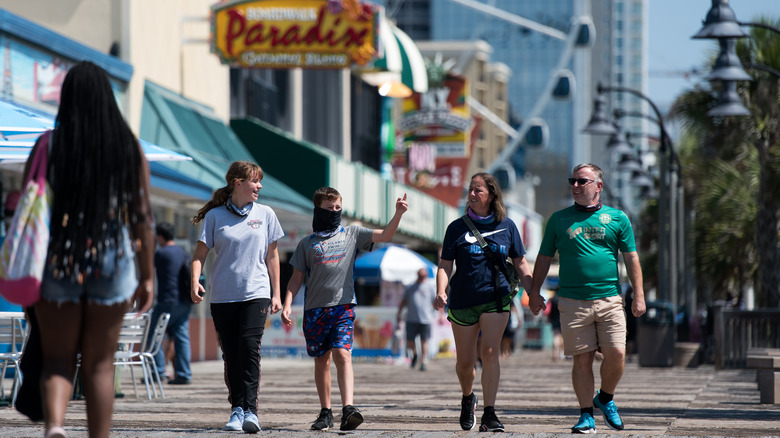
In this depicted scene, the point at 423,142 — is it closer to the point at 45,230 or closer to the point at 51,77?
the point at 51,77

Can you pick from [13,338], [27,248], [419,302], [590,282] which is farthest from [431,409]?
[419,302]

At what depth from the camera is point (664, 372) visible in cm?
2034

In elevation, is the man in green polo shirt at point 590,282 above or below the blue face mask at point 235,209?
below

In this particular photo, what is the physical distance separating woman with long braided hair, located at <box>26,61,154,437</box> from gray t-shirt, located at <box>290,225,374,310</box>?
3020 mm

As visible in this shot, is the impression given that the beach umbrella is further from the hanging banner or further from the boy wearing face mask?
the hanging banner

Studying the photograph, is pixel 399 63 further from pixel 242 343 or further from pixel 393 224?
pixel 242 343

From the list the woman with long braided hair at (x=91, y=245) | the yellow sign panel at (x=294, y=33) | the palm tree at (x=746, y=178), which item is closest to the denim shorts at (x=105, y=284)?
the woman with long braided hair at (x=91, y=245)

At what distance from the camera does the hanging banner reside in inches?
1689

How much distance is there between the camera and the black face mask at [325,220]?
28.4 feet

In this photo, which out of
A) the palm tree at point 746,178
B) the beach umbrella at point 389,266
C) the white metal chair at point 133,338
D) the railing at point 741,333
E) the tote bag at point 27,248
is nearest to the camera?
the tote bag at point 27,248

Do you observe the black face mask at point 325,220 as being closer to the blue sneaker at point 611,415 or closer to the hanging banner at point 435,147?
the blue sneaker at point 611,415

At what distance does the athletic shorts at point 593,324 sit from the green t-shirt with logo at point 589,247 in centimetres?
6

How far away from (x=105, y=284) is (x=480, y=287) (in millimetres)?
3683

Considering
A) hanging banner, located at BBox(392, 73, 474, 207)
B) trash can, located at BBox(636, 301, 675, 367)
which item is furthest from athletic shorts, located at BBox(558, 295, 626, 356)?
hanging banner, located at BBox(392, 73, 474, 207)
